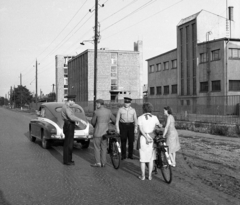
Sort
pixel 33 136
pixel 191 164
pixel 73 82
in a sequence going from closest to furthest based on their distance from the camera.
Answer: pixel 191 164
pixel 33 136
pixel 73 82

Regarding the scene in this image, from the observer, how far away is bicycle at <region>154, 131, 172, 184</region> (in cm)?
670

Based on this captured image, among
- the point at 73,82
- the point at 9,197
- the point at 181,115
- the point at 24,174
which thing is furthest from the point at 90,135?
the point at 73,82

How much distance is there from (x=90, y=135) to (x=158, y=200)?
655 cm

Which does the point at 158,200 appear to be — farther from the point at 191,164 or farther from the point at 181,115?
the point at 181,115

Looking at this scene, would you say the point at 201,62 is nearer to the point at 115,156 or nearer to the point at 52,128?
the point at 52,128

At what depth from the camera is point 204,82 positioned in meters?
42.3

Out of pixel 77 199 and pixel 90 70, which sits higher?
pixel 90 70

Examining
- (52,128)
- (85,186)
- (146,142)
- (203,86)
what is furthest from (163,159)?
(203,86)

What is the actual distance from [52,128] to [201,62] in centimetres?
3481

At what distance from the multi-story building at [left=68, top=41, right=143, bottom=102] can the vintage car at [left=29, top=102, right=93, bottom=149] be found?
59394 millimetres

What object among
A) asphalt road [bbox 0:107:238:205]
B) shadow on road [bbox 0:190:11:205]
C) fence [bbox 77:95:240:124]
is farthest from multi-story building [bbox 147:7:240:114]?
shadow on road [bbox 0:190:11:205]

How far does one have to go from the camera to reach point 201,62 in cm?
4322

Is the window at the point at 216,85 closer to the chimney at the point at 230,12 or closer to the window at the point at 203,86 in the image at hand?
the window at the point at 203,86

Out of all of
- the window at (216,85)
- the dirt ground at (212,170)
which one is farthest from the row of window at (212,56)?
the dirt ground at (212,170)
